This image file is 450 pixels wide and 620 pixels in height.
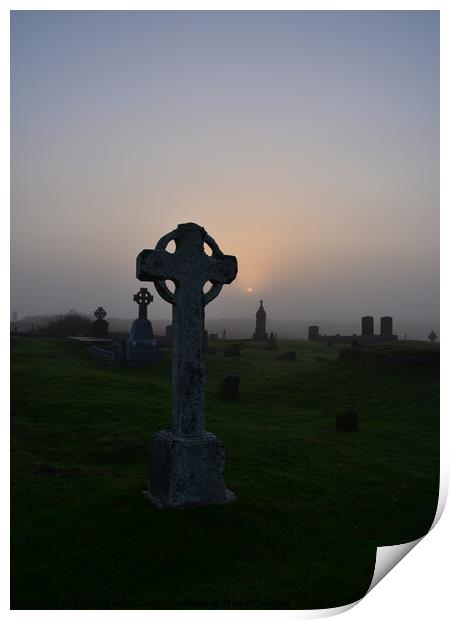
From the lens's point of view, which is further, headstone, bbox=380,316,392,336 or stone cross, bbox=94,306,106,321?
headstone, bbox=380,316,392,336

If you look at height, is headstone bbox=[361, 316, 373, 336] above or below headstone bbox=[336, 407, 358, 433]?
above

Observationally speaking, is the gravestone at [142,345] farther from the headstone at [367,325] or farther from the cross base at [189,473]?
the headstone at [367,325]

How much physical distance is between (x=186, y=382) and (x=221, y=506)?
1.66 meters

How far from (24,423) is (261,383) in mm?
10197

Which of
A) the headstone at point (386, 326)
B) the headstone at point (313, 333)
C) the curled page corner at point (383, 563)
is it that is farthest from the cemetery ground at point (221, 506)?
the headstone at point (313, 333)

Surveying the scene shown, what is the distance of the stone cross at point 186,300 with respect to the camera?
7367 millimetres

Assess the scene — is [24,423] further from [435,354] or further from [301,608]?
[435,354]

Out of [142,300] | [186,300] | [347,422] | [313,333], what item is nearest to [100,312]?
[142,300]

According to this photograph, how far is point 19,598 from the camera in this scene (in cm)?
523

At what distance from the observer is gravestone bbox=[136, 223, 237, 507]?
712 cm

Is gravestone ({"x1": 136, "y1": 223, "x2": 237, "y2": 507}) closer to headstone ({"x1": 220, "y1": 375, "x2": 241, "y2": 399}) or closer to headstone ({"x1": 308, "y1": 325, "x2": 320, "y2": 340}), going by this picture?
headstone ({"x1": 220, "y1": 375, "x2": 241, "y2": 399})

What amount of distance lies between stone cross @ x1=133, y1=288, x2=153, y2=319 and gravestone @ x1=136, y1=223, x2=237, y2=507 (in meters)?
19.9

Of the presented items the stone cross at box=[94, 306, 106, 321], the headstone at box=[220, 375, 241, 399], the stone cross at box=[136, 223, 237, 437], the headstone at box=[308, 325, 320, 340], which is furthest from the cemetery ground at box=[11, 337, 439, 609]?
the headstone at box=[308, 325, 320, 340]

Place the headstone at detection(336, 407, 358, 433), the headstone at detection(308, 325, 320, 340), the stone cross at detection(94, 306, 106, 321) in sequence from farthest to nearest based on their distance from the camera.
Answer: the headstone at detection(308, 325, 320, 340) → the stone cross at detection(94, 306, 106, 321) → the headstone at detection(336, 407, 358, 433)
